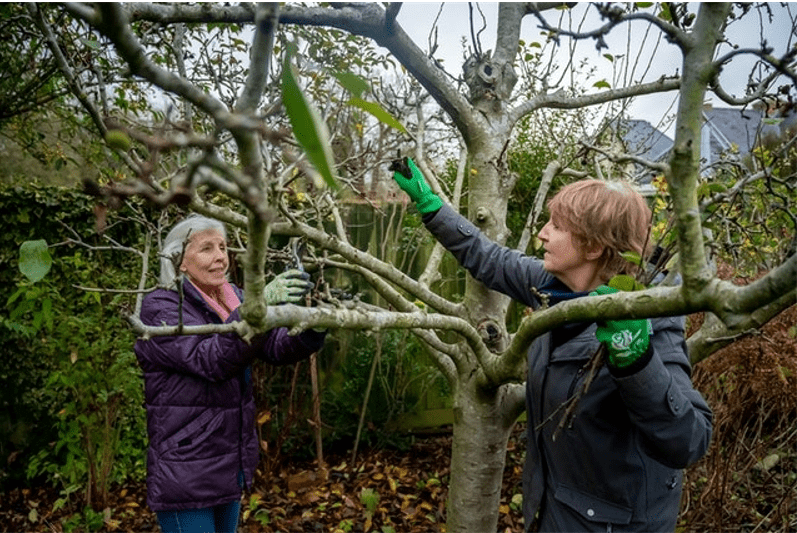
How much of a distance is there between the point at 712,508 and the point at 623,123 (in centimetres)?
281

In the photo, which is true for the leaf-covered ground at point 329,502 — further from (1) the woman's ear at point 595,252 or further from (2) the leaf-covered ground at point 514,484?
(1) the woman's ear at point 595,252

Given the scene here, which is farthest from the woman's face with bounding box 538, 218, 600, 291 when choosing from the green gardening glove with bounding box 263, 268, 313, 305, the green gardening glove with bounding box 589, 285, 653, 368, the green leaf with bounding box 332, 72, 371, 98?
the green leaf with bounding box 332, 72, 371, 98

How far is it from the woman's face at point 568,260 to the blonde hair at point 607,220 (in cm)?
2

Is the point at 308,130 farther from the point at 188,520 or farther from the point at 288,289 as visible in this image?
the point at 188,520

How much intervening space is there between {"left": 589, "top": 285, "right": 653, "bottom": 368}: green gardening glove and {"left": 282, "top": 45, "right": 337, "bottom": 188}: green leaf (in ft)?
3.36

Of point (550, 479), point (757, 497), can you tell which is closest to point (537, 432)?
point (550, 479)

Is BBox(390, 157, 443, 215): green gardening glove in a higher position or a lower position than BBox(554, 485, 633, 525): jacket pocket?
higher

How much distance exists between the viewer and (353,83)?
63 cm

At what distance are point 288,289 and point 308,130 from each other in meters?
1.60

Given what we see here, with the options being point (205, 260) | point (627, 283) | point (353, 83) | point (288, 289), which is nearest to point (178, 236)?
point (205, 260)

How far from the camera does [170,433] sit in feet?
7.63

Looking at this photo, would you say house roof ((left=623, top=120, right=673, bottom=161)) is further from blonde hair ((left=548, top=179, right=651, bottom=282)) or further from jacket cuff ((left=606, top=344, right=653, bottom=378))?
jacket cuff ((left=606, top=344, right=653, bottom=378))

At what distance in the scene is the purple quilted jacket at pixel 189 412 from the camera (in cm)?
226

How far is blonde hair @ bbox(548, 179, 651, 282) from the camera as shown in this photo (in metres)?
1.66
